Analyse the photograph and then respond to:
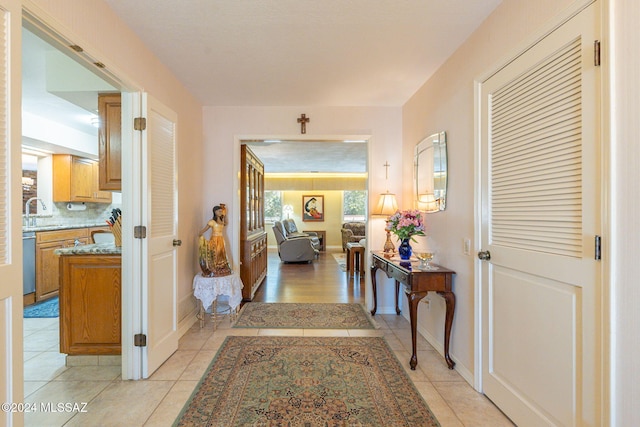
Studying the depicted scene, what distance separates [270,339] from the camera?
2.83m

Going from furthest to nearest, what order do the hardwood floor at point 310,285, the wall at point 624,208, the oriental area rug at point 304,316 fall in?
the hardwood floor at point 310,285 < the oriental area rug at point 304,316 < the wall at point 624,208

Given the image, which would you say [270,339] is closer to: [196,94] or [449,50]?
[196,94]

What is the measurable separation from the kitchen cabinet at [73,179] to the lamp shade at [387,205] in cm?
506

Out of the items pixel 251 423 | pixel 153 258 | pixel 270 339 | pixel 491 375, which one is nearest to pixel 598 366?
pixel 491 375

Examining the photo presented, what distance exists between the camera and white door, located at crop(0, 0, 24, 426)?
1124 millimetres

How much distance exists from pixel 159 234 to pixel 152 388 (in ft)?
3.63

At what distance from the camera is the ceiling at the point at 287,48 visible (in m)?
1.88

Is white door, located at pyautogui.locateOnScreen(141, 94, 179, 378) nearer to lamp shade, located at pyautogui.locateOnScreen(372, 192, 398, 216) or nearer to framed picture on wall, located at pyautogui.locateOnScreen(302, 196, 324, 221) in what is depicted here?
lamp shade, located at pyautogui.locateOnScreen(372, 192, 398, 216)

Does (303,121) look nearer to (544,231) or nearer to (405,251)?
(405,251)

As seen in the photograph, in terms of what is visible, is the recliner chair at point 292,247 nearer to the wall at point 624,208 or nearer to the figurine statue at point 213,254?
the figurine statue at point 213,254

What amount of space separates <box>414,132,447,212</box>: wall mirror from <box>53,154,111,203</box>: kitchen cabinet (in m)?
5.47

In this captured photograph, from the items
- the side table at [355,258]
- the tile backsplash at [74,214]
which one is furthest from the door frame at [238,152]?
the tile backsplash at [74,214]

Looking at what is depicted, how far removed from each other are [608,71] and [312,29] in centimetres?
168

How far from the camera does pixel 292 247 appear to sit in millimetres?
7113
